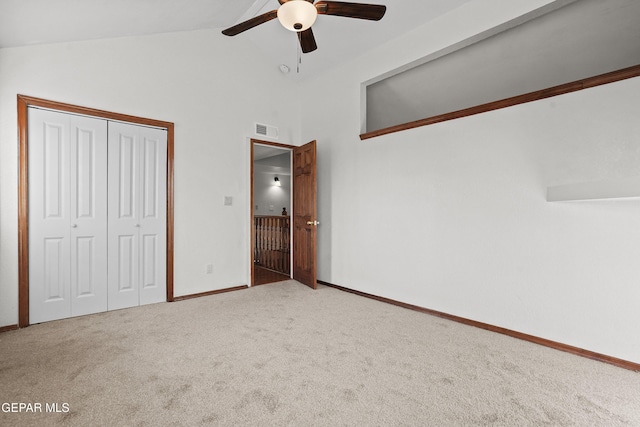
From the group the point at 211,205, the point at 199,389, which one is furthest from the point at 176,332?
the point at 211,205

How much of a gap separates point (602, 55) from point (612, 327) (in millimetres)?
2347

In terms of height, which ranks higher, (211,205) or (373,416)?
(211,205)

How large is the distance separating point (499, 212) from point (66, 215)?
422 centimetres

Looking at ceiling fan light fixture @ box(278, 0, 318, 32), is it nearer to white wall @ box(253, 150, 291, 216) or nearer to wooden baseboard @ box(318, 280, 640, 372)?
wooden baseboard @ box(318, 280, 640, 372)

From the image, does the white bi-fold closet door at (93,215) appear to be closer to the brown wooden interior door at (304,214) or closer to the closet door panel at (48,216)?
the closet door panel at (48,216)

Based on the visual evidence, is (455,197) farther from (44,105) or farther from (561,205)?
(44,105)

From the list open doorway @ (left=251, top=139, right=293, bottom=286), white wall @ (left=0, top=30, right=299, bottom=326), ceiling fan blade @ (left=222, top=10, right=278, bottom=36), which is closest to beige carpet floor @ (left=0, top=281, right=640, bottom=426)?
white wall @ (left=0, top=30, right=299, bottom=326)

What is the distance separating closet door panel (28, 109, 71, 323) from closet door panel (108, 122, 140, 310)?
37 centimetres

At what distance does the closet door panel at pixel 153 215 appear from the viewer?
353 centimetres

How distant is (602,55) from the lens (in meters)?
2.73

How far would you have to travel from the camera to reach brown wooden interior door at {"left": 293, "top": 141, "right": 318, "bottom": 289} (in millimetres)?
4336

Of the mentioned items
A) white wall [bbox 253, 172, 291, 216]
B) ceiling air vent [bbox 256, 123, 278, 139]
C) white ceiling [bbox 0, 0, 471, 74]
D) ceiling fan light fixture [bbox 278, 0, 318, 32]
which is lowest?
white wall [bbox 253, 172, 291, 216]

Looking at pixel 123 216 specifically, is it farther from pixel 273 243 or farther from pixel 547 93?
pixel 547 93

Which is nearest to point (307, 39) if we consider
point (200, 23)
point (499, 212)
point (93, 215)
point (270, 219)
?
point (200, 23)
